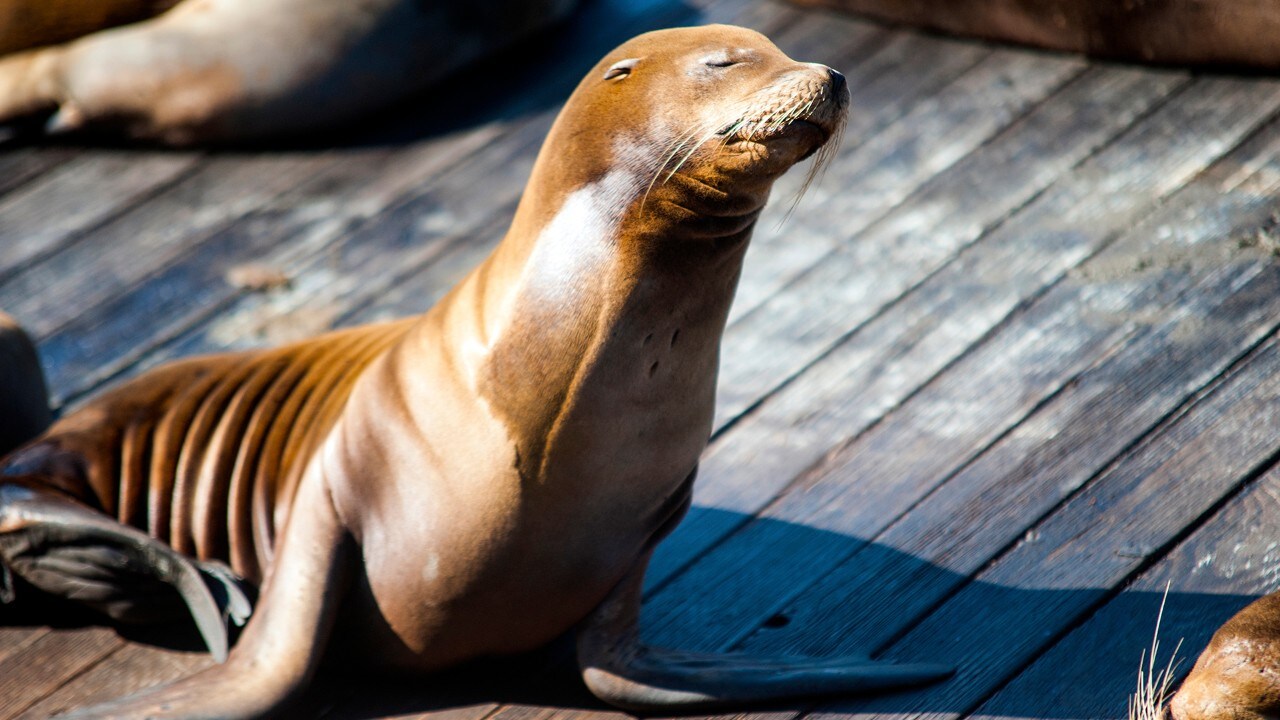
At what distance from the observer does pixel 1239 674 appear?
2.16 m

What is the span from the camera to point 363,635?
8.32ft

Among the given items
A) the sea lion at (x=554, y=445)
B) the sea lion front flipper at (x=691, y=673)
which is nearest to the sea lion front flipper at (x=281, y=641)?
the sea lion at (x=554, y=445)

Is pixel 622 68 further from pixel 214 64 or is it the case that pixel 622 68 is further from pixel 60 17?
pixel 60 17

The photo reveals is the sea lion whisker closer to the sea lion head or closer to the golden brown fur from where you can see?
the sea lion head

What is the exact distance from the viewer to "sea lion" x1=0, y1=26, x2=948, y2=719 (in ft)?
7.31

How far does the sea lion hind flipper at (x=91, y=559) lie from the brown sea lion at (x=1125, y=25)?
310 centimetres

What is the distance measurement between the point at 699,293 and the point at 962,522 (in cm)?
93

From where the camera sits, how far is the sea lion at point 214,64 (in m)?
4.72

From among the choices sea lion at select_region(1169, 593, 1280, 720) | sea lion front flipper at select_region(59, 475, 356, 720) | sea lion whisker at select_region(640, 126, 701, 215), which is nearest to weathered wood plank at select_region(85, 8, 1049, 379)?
sea lion front flipper at select_region(59, 475, 356, 720)

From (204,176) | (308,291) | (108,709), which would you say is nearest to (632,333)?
(108,709)

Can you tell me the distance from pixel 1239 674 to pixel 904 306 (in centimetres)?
159

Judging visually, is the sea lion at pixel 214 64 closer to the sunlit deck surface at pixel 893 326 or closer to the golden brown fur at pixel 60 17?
the golden brown fur at pixel 60 17

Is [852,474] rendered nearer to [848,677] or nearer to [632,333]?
[848,677]

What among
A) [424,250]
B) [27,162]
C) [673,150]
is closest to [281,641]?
[673,150]
